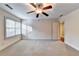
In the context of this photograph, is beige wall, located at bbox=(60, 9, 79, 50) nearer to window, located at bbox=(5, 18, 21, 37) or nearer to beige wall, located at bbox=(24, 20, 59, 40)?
window, located at bbox=(5, 18, 21, 37)

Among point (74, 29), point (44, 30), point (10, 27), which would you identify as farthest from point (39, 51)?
point (44, 30)

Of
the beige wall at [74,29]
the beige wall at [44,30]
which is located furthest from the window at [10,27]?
the beige wall at [74,29]

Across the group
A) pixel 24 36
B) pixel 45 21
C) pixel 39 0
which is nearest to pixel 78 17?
pixel 39 0

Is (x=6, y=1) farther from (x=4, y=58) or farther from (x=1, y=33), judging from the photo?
(x=1, y=33)

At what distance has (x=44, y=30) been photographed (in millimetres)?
11375

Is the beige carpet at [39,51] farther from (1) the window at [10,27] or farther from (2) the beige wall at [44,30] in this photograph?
(2) the beige wall at [44,30]

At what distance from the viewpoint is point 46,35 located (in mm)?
11320

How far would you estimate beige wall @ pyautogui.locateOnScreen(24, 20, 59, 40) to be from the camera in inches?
444

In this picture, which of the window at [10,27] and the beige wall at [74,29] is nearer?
the beige wall at [74,29]

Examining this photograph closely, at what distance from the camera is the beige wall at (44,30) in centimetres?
1127

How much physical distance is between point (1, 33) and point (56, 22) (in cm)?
637

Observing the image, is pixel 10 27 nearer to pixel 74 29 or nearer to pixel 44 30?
pixel 74 29

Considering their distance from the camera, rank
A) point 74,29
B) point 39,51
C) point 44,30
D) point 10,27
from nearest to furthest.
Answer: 1. point 39,51
2. point 74,29
3. point 10,27
4. point 44,30

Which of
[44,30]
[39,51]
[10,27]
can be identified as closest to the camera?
[39,51]
